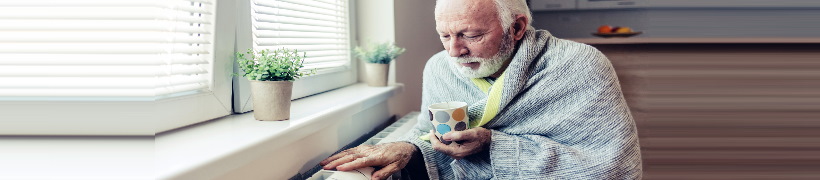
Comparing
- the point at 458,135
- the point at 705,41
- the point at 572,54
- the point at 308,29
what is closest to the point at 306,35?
the point at 308,29

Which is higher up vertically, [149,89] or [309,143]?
[149,89]

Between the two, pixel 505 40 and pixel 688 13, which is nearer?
pixel 505 40

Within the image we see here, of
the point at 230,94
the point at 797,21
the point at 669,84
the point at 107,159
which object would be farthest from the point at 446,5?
the point at 797,21

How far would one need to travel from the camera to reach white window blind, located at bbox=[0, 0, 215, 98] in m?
0.83

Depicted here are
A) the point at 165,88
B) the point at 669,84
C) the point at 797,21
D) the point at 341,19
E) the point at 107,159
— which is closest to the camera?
the point at 107,159

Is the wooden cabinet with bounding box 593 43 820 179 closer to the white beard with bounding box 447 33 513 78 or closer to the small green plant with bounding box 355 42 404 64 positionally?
the small green plant with bounding box 355 42 404 64

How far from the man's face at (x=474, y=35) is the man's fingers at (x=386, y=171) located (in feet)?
1.08

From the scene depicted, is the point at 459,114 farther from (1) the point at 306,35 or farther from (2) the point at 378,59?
(2) the point at 378,59

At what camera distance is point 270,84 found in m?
1.18

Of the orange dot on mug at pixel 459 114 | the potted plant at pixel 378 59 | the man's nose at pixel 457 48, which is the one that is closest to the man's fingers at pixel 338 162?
the orange dot on mug at pixel 459 114

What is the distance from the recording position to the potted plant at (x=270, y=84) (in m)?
1.18

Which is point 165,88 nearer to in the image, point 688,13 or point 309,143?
point 309,143

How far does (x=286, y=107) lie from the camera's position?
1.23 m

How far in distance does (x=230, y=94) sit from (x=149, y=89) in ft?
1.32
